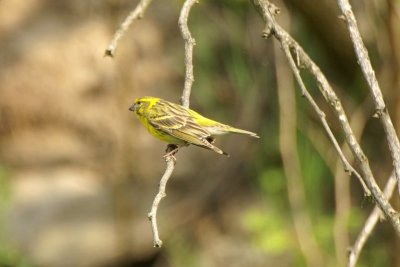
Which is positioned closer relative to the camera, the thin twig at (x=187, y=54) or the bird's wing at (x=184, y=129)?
the thin twig at (x=187, y=54)

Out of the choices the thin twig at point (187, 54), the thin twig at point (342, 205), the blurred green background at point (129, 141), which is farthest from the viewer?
the blurred green background at point (129, 141)

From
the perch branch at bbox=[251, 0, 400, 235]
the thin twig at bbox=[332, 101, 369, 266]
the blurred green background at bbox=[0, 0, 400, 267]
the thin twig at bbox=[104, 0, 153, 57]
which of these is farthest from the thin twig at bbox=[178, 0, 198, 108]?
the blurred green background at bbox=[0, 0, 400, 267]

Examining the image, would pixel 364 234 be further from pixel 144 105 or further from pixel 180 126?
pixel 144 105

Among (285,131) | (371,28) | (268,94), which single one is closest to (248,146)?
(268,94)

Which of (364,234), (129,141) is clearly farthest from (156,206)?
(129,141)

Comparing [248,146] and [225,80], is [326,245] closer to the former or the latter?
[248,146]

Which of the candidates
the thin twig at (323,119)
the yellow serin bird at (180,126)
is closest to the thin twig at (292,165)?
the yellow serin bird at (180,126)

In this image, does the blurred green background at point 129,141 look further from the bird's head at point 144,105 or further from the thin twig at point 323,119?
the thin twig at point 323,119
